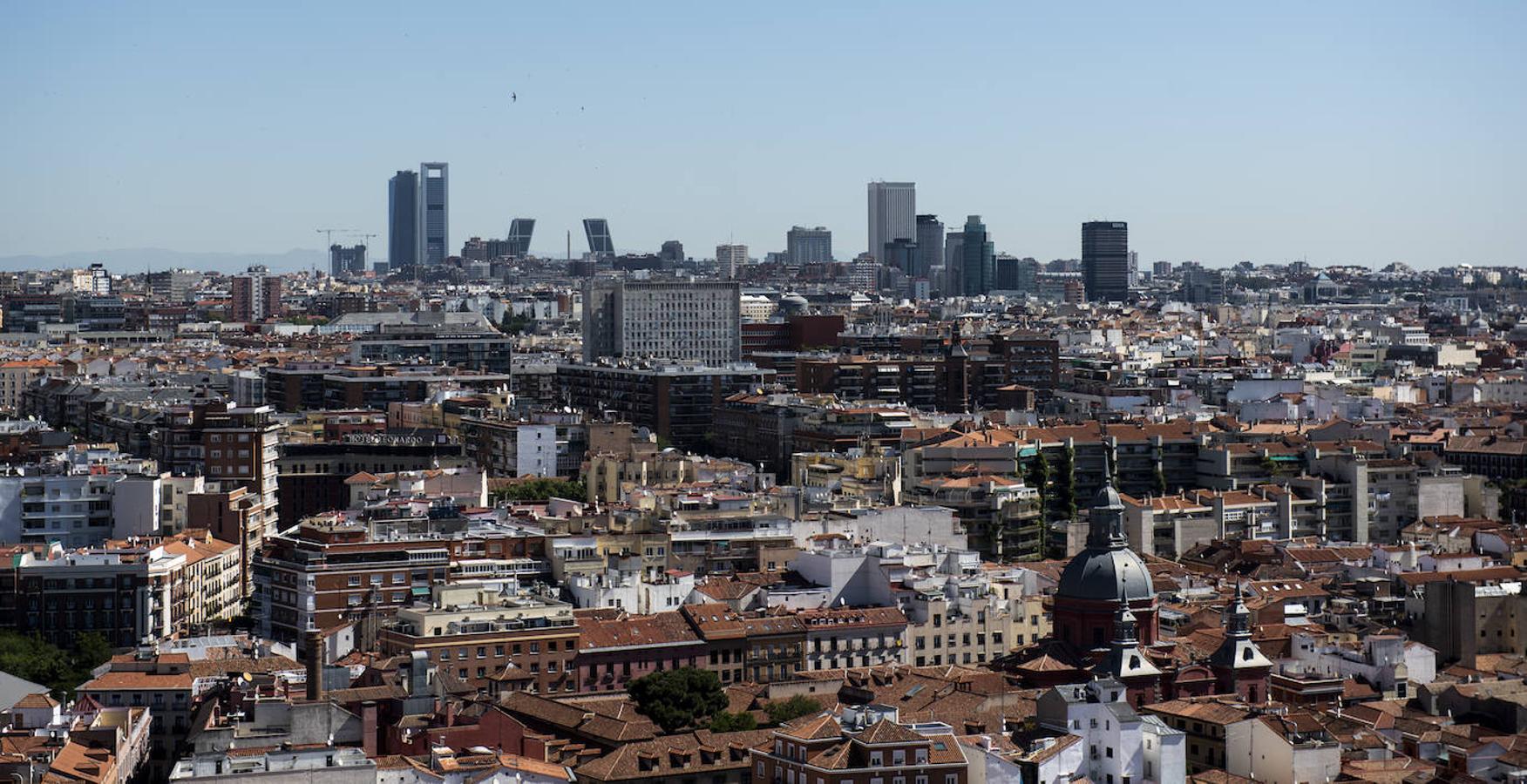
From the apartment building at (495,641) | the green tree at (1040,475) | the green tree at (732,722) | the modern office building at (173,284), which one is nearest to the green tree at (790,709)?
the green tree at (732,722)

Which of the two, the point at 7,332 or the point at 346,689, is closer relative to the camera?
the point at 346,689

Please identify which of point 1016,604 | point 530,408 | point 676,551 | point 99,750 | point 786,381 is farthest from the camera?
point 786,381

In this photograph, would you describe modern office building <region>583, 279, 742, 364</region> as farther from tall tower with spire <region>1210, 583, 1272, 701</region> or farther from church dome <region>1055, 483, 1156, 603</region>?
tall tower with spire <region>1210, 583, 1272, 701</region>

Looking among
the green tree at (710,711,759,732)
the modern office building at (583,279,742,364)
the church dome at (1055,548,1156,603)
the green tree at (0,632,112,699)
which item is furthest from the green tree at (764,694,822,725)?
the modern office building at (583,279,742,364)

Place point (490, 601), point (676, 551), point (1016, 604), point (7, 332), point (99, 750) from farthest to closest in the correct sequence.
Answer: point (7, 332) < point (676, 551) < point (1016, 604) < point (490, 601) < point (99, 750)

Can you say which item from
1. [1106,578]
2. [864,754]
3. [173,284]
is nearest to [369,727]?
[864,754]

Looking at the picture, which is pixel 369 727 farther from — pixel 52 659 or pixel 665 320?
pixel 665 320

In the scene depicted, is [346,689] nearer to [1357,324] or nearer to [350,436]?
[350,436]

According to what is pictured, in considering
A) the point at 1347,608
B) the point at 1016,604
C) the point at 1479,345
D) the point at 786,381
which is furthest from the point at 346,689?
the point at 1479,345
